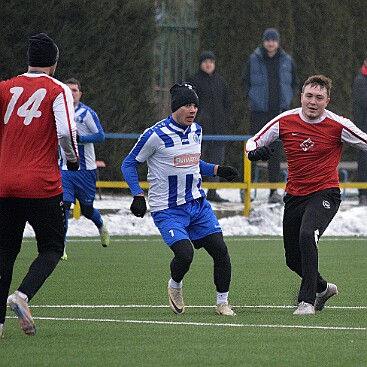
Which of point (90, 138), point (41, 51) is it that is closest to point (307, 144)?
point (41, 51)

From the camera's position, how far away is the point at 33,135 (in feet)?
29.2

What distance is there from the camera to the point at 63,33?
2156 cm

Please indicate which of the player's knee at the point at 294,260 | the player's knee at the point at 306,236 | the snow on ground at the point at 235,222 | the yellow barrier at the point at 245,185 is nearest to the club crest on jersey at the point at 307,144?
the player's knee at the point at 306,236

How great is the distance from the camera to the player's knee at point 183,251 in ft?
34.7

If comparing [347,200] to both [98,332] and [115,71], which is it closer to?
[115,71]

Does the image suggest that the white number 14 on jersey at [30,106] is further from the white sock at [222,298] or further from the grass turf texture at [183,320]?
the white sock at [222,298]

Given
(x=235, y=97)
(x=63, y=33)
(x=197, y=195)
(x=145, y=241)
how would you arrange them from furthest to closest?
(x=235, y=97)
(x=63, y=33)
(x=145, y=241)
(x=197, y=195)

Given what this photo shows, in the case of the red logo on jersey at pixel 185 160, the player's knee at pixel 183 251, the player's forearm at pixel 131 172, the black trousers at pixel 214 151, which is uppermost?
the red logo on jersey at pixel 185 160

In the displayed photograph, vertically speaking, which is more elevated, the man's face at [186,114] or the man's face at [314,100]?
the man's face at [314,100]

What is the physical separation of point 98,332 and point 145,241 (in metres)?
9.55

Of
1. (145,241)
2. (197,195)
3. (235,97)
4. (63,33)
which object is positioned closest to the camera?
(197,195)

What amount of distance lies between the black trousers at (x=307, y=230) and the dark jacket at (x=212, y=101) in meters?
10.3

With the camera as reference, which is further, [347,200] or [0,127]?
[347,200]

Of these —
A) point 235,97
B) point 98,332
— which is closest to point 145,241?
A: point 235,97
